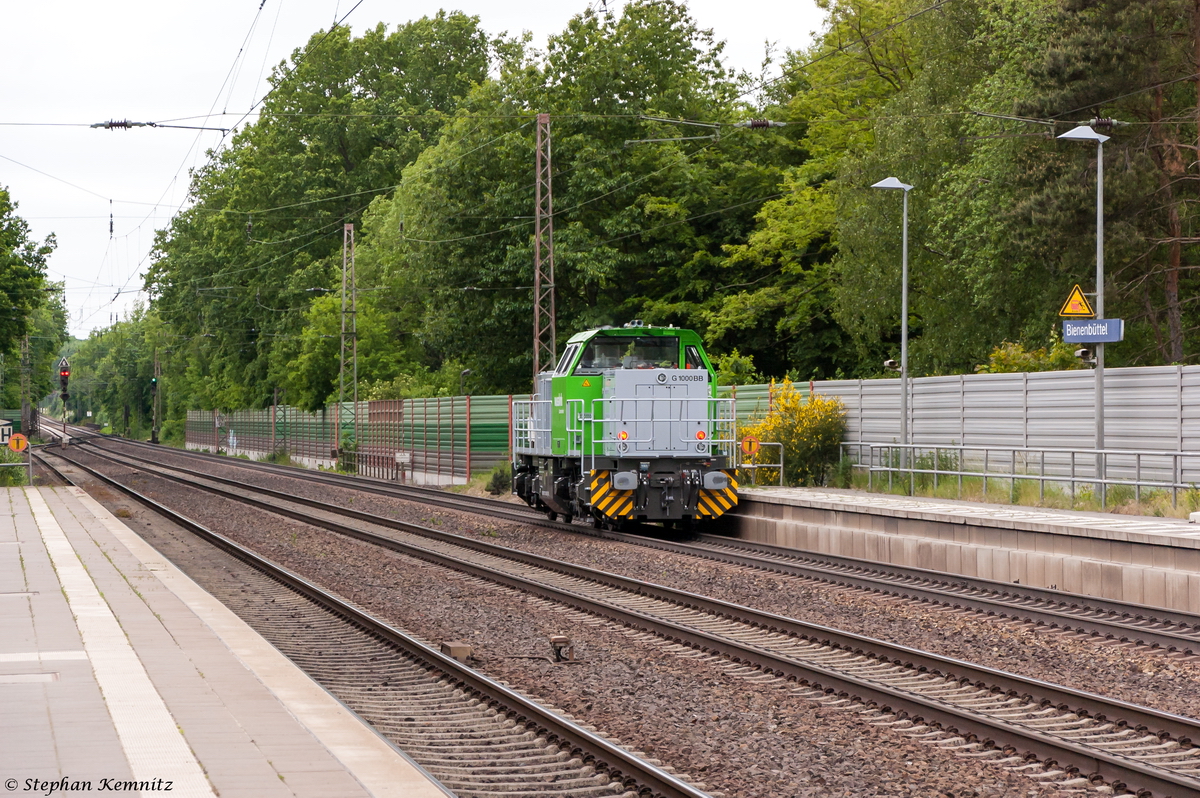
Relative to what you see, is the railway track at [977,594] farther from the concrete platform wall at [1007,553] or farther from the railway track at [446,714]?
the railway track at [446,714]

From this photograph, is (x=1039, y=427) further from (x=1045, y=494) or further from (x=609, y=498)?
(x=609, y=498)

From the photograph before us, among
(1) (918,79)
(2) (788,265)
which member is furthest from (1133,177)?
(2) (788,265)

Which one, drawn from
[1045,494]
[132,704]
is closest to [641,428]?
[1045,494]

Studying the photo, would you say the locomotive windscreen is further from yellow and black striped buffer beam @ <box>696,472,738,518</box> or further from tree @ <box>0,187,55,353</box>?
tree @ <box>0,187,55,353</box>

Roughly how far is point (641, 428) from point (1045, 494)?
703cm

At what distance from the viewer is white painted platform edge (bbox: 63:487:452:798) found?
6.39m

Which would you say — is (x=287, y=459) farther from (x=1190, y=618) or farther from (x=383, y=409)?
(x=1190, y=618)

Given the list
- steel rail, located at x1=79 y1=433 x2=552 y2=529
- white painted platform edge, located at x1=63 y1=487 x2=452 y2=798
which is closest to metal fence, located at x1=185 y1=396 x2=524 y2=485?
steel rail, located at x1=79 y1=433 x2=552 y2=529

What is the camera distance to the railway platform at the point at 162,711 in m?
6.15

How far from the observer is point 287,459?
73312 mm

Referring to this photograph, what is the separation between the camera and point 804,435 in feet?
90.4

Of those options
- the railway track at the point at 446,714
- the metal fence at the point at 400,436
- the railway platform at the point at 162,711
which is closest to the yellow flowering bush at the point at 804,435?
the metal fence at the point at 400,436

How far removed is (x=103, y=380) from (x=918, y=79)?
151908mm

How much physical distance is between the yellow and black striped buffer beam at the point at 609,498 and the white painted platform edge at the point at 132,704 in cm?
1007
